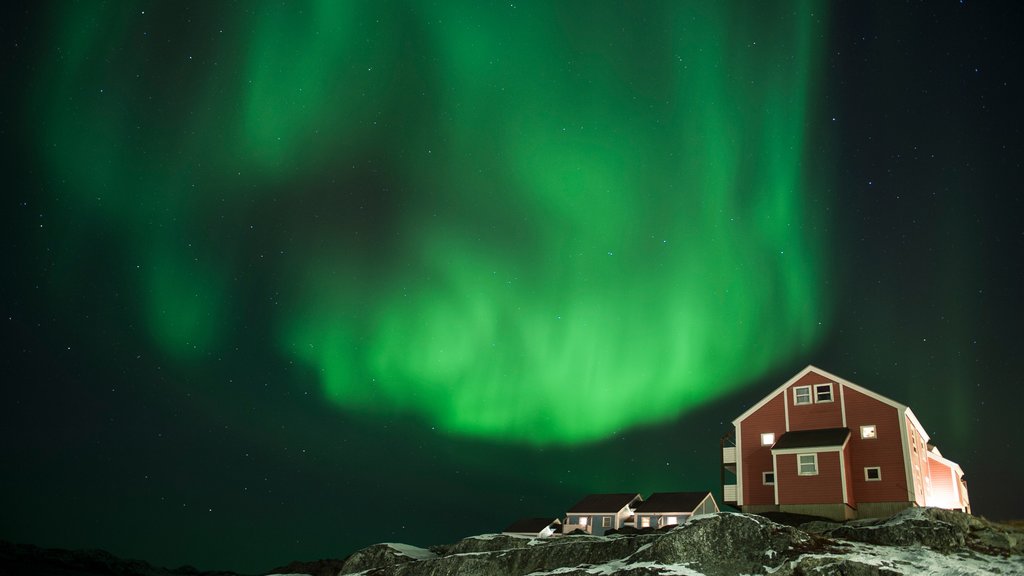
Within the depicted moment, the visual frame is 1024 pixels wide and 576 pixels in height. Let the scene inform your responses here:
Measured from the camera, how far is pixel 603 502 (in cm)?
8731

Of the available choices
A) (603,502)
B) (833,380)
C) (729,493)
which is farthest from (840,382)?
(603,502)

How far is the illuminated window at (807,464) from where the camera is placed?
47781mm

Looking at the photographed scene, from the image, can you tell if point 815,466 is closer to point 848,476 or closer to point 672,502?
point 848,476

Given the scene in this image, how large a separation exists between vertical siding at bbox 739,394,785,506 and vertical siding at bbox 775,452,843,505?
8.06 feet

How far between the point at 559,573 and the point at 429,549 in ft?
57.7

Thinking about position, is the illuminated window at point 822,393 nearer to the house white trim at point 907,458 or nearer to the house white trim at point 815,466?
the house white trim at point 907,458

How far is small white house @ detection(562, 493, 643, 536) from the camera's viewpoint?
83.1m

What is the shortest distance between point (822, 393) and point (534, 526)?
47.0 meters

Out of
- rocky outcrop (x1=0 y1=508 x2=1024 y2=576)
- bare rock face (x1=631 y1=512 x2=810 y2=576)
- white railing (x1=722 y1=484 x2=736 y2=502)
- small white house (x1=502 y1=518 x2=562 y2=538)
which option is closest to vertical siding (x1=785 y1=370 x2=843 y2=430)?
white railing (x1=722 y1=484 x2=736 y2=502)

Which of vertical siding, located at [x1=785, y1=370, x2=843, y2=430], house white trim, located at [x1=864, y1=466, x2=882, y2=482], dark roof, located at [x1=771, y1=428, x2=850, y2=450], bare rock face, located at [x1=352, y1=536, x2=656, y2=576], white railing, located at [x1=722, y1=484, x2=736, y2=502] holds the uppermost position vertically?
vertical siding, located at [x1=785, y1=370, x2=843, y2=430]

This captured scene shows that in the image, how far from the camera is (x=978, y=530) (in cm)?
3678

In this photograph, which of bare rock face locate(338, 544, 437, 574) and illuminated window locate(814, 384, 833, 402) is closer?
bare rock face locate(338, 544, 437, 574)

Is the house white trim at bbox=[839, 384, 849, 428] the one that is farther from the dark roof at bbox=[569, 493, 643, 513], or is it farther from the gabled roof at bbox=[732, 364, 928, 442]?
the dark roof at bbox=[569, 493, 643, 513]

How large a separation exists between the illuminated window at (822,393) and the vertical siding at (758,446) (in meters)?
2.43
